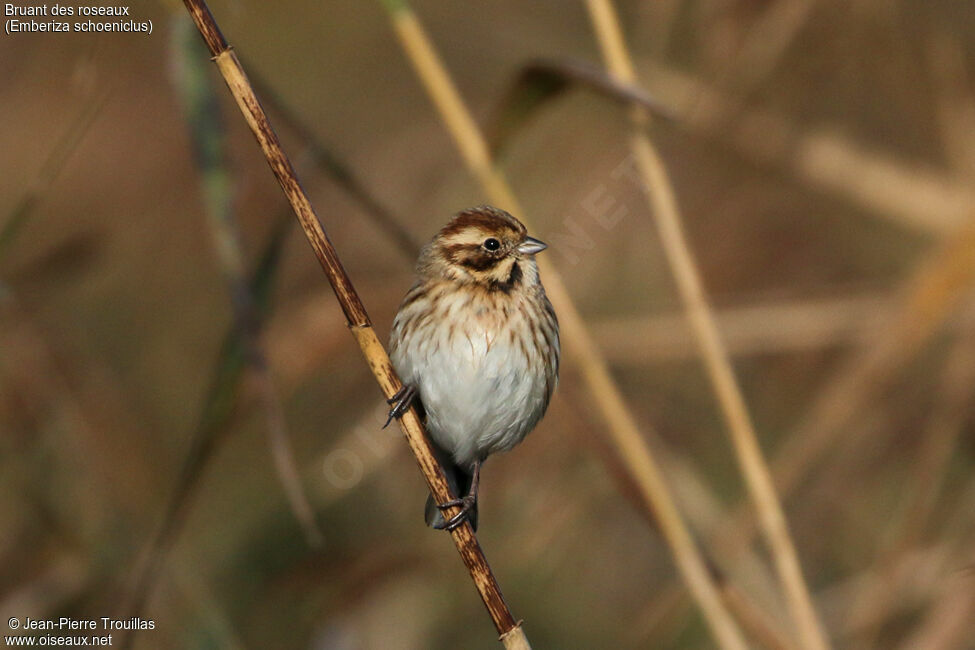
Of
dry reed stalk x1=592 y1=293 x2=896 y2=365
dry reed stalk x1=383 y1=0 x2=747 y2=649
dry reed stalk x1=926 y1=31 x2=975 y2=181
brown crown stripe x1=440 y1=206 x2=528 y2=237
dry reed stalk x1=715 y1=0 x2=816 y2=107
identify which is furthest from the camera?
dry reed stalk x1=926 y1=31 x2=975 y2=181

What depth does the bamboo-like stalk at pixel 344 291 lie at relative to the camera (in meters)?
1.69

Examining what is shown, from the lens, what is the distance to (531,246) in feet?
9.11

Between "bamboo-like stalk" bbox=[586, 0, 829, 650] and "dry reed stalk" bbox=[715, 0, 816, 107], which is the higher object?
"dry reed stalk" bbox=[715, 0, 816, 107]

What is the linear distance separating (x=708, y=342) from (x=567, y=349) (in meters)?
0.33

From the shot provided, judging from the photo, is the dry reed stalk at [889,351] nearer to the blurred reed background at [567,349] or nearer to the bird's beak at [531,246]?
the blurred reed background at [567,349]

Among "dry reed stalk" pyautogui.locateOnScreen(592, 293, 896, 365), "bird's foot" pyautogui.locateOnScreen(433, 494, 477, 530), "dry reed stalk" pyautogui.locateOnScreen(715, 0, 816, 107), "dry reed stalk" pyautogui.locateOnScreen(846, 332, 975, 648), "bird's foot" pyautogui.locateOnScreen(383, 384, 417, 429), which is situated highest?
"dry reed stalk" pyautogui.locateOnScreen(715, 0, 816, 107)

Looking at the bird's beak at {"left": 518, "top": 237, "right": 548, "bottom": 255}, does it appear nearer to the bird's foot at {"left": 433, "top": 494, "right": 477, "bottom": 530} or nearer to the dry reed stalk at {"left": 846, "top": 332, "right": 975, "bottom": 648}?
the bird's foot at {"left": 433, "top": 494, "right": 477, "bottom": 530}

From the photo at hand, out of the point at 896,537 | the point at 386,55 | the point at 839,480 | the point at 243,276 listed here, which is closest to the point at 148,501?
the point at 243,276

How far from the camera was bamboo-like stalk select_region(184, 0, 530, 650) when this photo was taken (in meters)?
1.69

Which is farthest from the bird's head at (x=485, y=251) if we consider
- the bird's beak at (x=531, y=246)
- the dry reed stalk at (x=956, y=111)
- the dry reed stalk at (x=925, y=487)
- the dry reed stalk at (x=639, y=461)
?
the dry reed stalk at (x=956, y=111)

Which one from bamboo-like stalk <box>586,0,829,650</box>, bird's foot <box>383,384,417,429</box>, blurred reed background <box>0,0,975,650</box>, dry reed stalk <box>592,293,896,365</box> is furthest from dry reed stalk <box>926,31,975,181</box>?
bird's foot <box>383,384,417,429</box>

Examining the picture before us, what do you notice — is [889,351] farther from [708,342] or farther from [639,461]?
[639,461]

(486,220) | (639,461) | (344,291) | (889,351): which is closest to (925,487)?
(889,351)

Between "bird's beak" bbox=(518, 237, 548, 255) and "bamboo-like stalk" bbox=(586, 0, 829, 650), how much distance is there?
344mm
